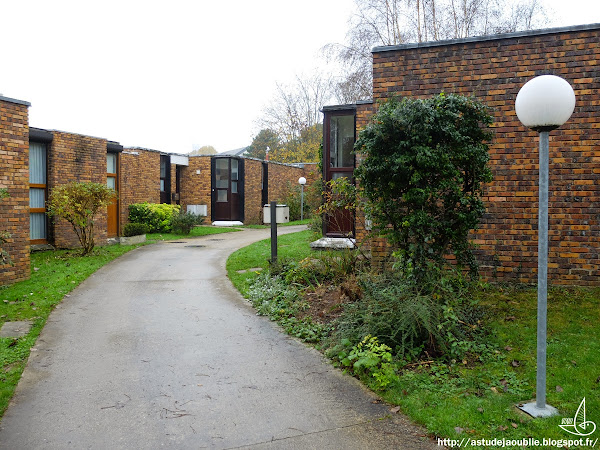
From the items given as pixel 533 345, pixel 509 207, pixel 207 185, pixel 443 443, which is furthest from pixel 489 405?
pixel 207 185

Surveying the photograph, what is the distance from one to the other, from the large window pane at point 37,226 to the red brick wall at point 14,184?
3.83 metres

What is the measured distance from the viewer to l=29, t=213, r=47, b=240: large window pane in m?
12.4

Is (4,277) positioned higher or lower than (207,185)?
lower

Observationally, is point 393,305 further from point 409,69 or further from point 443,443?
point 409,69

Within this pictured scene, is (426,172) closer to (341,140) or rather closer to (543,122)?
(543,122)

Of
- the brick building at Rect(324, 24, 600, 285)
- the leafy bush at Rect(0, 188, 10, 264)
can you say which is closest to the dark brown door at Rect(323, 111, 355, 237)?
the brick building at Rect(324, 24, 600, 285)

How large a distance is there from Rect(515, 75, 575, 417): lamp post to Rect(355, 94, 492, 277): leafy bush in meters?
1.52

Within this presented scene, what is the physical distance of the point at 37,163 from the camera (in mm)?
12516

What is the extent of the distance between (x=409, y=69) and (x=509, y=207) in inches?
108

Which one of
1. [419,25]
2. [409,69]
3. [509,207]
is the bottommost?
[509,207]

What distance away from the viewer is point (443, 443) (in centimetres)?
323

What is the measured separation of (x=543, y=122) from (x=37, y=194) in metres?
12.7

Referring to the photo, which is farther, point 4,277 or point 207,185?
point 207,185

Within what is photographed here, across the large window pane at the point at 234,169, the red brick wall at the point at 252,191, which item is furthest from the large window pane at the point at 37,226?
the red brick wall at the point at 252,191
